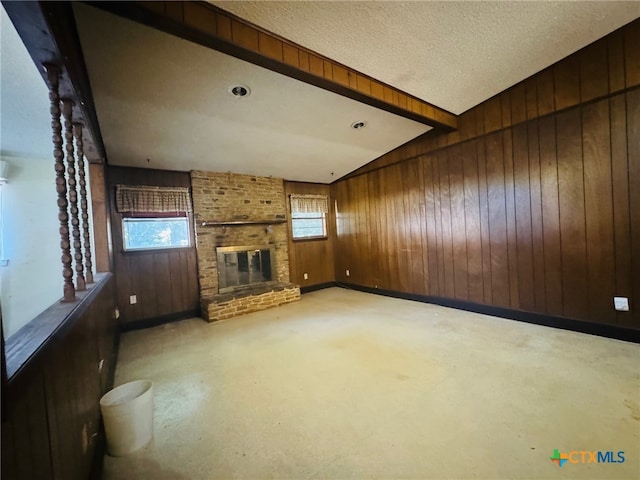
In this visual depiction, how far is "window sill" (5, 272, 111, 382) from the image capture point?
826 millimetres

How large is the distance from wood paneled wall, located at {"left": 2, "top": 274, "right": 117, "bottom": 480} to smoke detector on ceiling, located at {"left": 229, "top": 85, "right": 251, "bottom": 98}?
2.12m

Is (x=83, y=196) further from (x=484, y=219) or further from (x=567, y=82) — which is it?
(x=567, y=82)

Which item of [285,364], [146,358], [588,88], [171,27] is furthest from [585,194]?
[146,358]

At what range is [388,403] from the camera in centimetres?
196

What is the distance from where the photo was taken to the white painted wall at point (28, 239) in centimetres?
324

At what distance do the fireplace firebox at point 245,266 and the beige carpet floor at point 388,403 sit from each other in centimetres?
139

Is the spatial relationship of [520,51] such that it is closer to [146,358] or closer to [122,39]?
[122,39]

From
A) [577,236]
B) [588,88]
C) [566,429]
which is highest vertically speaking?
[588,88]

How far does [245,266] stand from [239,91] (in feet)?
9.78

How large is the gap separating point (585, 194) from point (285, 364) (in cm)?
361

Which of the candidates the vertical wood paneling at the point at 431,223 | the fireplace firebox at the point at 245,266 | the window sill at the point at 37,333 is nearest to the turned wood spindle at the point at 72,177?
the window sill at the point at 37,333

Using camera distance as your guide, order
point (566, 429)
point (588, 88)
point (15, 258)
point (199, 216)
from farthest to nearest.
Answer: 1. point (199, 216)
2. point (15, 258)
3. point (588, 88)
4. point (566, 429)

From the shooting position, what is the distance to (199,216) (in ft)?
14.5

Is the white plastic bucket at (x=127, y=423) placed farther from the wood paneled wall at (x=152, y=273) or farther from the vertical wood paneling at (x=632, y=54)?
the vertical wood paneling at (x=632, y=54)
